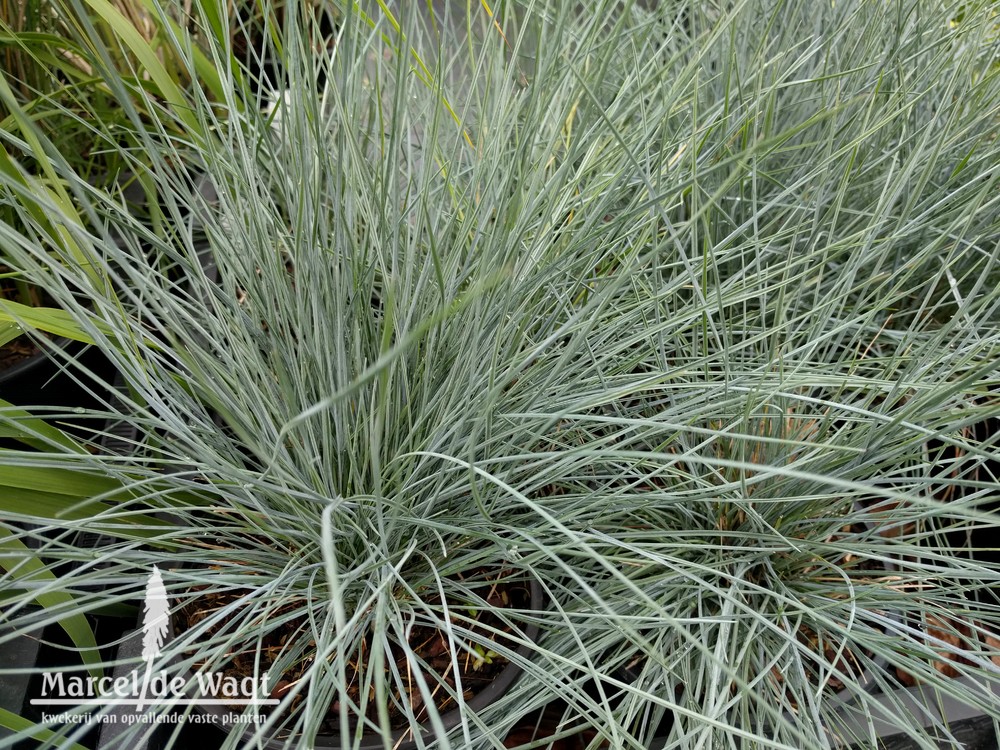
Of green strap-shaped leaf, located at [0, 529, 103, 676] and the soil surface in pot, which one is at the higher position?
green strap-shaped leaf, located at [0, 529, 103, 676]

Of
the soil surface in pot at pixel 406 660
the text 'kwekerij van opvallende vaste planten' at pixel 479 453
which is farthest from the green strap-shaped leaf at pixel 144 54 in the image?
the soil surface in pot at pixel 406 660

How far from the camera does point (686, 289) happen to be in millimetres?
777

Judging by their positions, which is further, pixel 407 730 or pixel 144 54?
pixel 144 54

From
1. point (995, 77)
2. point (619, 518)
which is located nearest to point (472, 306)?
point (619, 518)

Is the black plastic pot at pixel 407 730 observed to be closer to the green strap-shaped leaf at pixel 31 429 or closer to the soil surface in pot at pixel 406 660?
the soil surface in pot at pixel 406 660

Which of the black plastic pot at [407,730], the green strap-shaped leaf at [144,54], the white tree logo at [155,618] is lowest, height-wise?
the black plastic pot at [407,730]

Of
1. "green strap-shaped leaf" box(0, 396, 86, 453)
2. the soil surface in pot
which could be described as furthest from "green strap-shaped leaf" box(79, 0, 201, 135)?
the soil surface in pot

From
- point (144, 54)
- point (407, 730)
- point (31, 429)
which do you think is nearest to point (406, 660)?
point (407, 730)

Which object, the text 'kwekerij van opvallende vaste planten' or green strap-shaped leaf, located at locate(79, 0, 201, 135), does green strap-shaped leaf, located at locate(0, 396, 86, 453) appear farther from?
green strap-shaped leaf, located at locate(79, 0, 201, 135)

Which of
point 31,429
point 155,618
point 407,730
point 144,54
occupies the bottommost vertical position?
point 407,730

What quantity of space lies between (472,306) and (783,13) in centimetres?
58

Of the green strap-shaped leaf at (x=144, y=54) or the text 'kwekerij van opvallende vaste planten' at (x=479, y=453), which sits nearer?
the text 'kwekerij van opvallende vaste planten' at (x=479, y=453)

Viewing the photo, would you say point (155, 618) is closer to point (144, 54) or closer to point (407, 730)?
point (407, 730)

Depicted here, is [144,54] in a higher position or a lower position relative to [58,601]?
higher
